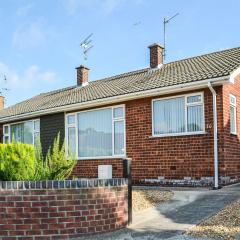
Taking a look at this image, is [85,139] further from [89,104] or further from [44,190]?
[44,190]

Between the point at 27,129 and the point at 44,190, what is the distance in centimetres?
1440

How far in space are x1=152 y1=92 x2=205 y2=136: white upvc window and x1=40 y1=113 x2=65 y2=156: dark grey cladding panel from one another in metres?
5.33

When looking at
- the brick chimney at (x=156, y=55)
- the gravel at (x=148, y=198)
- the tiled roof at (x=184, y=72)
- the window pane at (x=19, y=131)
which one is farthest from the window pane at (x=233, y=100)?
the window pane at (x=19, y=131)

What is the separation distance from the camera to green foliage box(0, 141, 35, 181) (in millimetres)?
8031

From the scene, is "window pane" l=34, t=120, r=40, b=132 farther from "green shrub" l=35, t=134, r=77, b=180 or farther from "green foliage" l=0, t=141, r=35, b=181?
"green foliage" l=0, t=141, r=35, b=181

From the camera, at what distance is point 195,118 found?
14.1 metres

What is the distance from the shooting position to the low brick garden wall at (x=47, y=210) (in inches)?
284

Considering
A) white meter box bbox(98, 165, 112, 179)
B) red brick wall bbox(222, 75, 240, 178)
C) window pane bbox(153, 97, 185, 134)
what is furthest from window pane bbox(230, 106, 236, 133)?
white meter box bbox(98, 165, 112, 179)

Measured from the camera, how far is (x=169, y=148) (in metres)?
14.6

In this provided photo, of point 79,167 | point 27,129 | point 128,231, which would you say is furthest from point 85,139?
point 128,231

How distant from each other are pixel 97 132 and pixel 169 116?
3953mm

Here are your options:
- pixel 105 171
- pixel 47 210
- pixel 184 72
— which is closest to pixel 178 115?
pixel 184 72

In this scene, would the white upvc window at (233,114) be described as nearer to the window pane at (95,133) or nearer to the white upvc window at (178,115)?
the white upvc window at (178,115)

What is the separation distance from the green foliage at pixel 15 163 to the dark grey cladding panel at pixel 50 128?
35.1 ft
